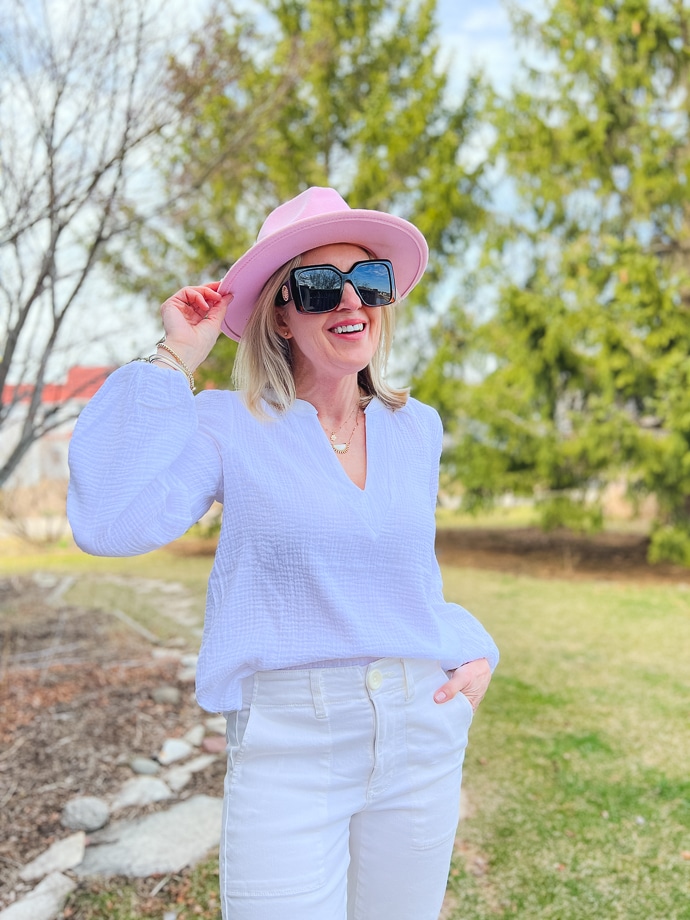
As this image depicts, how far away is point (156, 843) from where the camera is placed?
287cm

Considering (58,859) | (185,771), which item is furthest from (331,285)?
(185,771)

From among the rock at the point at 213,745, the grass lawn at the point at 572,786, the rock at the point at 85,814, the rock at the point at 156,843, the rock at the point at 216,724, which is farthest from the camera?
the rock at the point at 216,724

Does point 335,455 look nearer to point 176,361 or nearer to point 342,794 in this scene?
point 176,361

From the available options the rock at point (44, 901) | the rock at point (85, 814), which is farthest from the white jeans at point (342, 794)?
the rock at point (85, 814)

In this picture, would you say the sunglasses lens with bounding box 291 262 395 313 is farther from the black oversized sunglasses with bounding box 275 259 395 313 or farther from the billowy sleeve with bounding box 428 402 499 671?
the billowy sleeve with bounding box 428 402 499 671

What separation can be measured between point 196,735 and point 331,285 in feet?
9.77

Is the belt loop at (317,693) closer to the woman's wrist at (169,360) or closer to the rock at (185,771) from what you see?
the woman's wrist at (169,360)

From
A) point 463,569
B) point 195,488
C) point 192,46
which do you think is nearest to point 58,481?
point 463,569

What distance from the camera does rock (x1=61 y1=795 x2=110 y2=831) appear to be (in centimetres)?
294

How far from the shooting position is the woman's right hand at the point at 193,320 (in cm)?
150

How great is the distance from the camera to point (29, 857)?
2760 millimetres

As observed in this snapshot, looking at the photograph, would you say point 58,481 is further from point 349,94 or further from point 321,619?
point 321,619

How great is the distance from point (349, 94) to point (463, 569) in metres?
6.24

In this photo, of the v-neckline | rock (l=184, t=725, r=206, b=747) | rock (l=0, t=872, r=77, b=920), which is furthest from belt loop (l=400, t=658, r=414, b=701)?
rock (l=184, t=725, r=206, b=747)
